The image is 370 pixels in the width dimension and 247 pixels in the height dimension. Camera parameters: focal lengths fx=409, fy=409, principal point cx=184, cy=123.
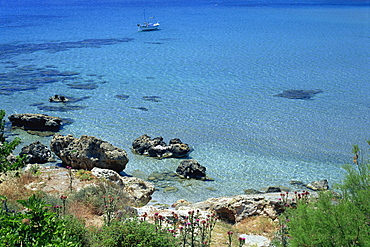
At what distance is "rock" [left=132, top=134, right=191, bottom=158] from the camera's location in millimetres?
16656

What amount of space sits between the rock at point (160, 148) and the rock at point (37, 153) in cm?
353

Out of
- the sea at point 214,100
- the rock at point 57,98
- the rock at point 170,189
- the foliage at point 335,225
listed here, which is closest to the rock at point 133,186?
the sea at point 214,100

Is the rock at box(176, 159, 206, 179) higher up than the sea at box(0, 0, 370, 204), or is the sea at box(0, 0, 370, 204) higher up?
the rock at box(176, 159, 206, 179)

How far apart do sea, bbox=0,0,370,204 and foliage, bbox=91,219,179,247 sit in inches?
252

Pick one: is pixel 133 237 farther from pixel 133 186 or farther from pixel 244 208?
pixel 133 186

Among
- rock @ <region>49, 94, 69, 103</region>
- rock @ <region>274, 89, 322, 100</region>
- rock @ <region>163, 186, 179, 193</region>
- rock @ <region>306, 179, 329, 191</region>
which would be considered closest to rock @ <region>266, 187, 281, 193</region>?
rock @ <region>306, 179, 329, 191</region>

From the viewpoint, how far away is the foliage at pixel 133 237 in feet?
20.9

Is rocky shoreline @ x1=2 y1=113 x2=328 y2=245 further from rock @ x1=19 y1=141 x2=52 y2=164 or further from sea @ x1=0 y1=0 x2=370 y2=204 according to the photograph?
sea @ x1=0 y1=0 x2=370 y2=204

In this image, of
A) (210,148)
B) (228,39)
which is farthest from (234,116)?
(228,39)

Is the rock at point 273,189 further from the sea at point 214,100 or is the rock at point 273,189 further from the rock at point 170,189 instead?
the rock at point 170,189

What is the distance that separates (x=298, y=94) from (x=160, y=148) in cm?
1267

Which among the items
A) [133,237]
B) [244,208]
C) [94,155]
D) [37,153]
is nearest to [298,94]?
[94,155]

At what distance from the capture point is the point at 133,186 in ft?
40.8

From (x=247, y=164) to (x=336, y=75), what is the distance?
18.4m
